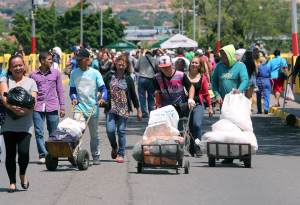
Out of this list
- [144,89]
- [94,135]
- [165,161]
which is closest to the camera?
[165,161]

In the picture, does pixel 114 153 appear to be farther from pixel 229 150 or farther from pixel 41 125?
pixel 229 150

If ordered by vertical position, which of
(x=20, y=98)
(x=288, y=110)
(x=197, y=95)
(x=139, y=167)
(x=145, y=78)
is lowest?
(x=288, y=110)

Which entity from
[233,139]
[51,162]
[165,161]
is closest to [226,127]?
[233,139]

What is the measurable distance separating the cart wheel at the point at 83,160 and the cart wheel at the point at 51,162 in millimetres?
355

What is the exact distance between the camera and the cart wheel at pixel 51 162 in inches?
575

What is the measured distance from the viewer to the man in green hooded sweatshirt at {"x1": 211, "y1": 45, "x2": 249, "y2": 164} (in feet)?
53.9

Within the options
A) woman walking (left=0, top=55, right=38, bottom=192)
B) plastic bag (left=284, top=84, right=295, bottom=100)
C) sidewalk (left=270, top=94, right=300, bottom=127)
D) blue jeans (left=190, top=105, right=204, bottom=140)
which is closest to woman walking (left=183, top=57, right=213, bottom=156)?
blue jeans (left=190, top=105, right=204, bottom=140)

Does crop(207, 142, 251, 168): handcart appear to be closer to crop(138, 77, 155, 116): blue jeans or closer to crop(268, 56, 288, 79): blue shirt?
crop(138, 77, 155, 116): blue jeans

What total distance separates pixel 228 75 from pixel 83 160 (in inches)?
128

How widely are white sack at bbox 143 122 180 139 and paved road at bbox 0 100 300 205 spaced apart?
0.56m

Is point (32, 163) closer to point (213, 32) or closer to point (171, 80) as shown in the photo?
point (171, 80)

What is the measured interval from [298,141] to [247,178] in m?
6.71

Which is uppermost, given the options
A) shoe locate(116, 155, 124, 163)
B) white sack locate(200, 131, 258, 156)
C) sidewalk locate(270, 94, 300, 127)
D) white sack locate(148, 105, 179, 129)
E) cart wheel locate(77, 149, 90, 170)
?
white sack locate(148, 105, 179, 129)

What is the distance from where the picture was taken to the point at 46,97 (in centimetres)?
1566
